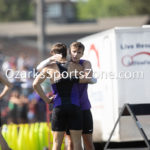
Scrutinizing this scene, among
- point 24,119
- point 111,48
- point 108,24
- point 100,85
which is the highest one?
point 108,24

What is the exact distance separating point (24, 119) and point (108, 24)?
38.0 metres

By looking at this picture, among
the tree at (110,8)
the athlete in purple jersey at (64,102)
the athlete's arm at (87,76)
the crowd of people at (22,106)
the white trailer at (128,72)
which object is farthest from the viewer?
the tree at (110,8)

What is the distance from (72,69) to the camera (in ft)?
25.1

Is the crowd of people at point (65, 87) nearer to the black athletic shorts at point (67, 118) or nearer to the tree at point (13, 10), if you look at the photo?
the black athletic shorts at point (67, 118)

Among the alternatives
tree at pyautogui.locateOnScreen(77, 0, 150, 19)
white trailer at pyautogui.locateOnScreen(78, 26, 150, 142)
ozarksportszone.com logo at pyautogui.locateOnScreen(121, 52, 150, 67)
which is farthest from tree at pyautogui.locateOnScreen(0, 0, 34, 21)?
ozarksportszone.com logo at pyautogui.locateOnScreen(121, 52, 150, 67)

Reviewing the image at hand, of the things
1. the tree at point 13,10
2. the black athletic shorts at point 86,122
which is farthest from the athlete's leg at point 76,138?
the tree at point 13,10

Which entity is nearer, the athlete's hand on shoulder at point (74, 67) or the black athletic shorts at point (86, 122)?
the athlete's hand on shoulder at point (74, 67)

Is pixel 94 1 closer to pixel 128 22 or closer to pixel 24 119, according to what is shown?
pixel 128 22

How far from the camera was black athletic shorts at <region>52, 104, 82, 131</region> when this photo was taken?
7590mm

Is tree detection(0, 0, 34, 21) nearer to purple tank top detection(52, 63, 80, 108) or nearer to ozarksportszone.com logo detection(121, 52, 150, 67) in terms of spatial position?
ozarksportszone.com logo detection(121, 52, 150, 67)

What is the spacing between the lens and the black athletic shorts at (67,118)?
759cm

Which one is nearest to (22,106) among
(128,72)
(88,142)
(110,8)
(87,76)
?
(128,72)

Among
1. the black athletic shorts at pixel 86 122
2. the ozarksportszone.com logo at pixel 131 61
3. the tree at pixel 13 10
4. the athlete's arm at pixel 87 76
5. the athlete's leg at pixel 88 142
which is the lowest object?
the athlete's leg at pixel 88 142

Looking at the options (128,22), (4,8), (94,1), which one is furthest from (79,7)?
(128,22)
